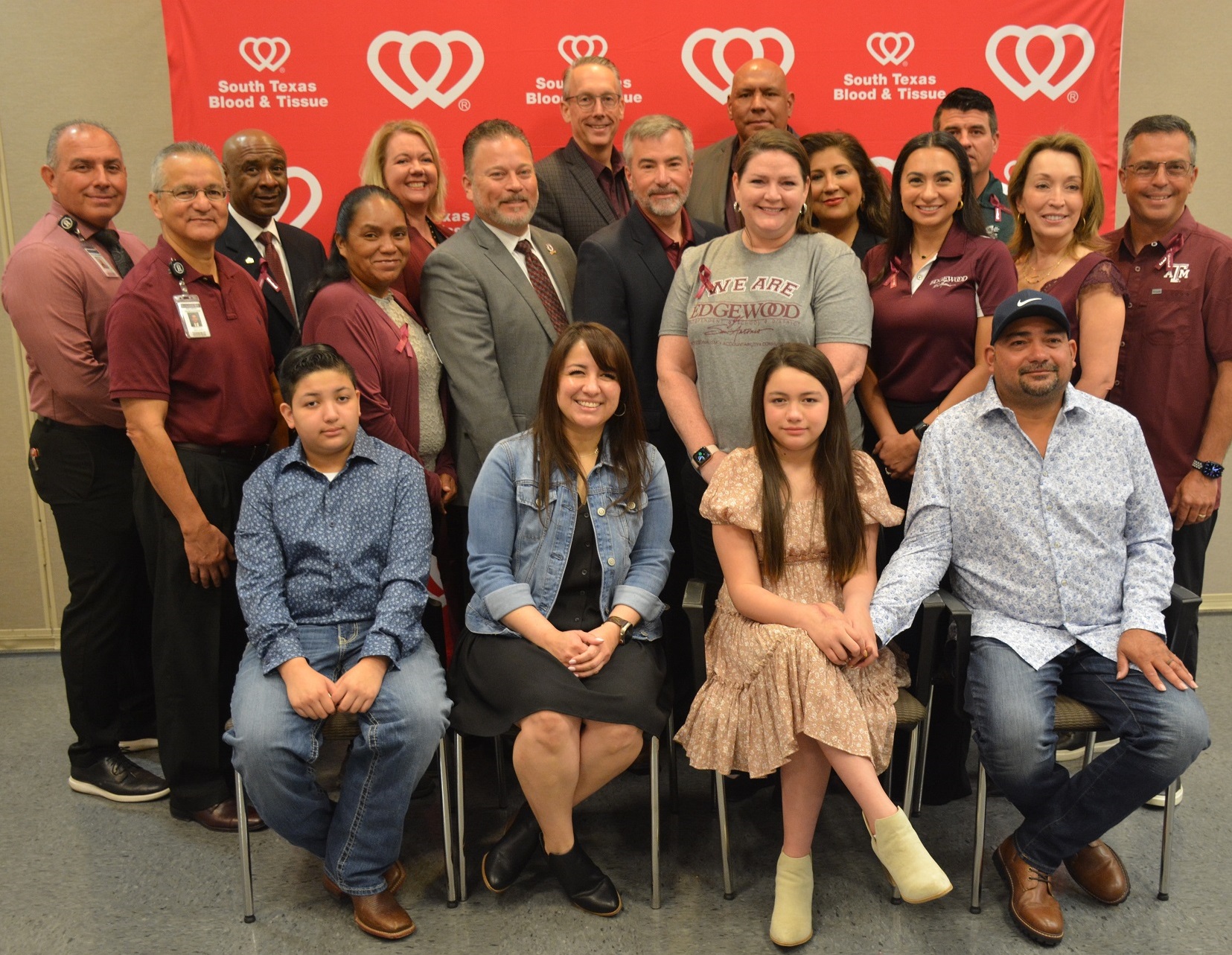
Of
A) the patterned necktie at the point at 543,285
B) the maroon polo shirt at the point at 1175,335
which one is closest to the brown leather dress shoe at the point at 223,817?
the patterned necktie at the point at 543,285

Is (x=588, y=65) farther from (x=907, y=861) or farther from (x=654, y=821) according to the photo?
(x=907, y=861)

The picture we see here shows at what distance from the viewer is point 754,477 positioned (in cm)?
246

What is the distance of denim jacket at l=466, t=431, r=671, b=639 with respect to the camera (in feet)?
8.24

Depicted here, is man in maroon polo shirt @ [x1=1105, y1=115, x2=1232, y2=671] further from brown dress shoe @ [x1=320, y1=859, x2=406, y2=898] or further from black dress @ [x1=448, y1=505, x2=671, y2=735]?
brown dress shoe @ [x1=320, y1=859, x2=406, y2=898]

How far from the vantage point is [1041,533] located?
240cm

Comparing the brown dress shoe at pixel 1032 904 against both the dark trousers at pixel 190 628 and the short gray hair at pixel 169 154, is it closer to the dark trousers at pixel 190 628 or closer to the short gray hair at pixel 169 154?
the dark trousers at pixel 190 628

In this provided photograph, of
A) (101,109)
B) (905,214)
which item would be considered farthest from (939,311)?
(101,109)

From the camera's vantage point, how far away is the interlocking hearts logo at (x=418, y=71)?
3801 millimetres

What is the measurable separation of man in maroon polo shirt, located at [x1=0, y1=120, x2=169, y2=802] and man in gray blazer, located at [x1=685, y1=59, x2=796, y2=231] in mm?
1871

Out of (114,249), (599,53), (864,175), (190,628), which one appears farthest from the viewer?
(599,53)

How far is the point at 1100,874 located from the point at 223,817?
2301 mm

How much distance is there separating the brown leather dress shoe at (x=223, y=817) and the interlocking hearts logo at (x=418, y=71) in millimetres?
2592

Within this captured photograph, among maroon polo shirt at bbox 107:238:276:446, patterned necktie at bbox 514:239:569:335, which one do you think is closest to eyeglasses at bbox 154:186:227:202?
maroon polo shirt at bbox 107:238:276:446

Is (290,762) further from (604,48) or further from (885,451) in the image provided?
(604,48)
